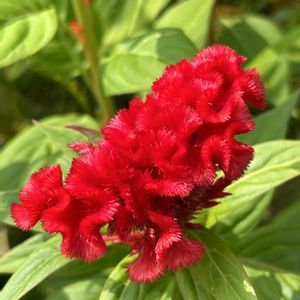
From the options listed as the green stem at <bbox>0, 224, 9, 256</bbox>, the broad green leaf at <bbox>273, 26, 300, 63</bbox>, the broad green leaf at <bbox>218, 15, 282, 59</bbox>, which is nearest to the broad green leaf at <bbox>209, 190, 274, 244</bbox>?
the green stem at <bbox>0, 224, 9, 256</bbox>

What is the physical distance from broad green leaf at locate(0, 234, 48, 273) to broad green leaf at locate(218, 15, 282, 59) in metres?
1.02

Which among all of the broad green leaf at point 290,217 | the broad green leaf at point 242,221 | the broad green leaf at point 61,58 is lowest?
the broad green leaf at point 290,217

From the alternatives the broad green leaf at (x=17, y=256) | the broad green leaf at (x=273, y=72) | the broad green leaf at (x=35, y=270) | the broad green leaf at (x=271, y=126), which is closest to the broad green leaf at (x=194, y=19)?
the broad green leaf at (x=273, y=72)

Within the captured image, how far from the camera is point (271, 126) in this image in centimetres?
148

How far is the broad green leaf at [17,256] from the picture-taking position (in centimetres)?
130

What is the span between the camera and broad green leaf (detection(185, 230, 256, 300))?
3.23 ft

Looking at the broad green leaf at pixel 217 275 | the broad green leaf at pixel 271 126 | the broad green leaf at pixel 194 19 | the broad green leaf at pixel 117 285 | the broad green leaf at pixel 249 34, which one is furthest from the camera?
the broad green leaf at pixel 249 34

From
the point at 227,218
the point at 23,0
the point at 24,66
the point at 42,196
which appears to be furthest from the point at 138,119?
the point at 24,66

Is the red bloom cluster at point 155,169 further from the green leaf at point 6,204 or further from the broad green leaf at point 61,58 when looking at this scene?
the broad green leaf at point 61,58

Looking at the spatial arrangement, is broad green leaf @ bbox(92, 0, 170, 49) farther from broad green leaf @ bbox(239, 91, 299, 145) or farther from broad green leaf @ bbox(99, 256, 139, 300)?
broad green leaf @ bbox(99, 256, 139, 300)

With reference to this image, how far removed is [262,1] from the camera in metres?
2.53

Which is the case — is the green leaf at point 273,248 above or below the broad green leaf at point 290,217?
above

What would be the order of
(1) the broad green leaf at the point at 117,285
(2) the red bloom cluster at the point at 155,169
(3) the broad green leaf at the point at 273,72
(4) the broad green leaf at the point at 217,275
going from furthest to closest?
(3) the broad green leaf at the point at 273,72 → (1) the broad green leaf at the point at 117,285 → (4) the broad green leaf at the point at 217,275 → (2) the red bloom cluster at the point at 155,169

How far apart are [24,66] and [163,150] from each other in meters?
1.50
